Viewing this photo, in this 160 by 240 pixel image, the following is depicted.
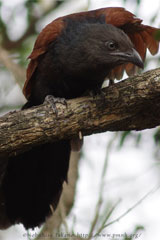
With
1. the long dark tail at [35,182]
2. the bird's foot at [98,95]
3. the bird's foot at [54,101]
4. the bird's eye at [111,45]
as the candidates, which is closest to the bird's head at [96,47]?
the bird's eye at [111,45]

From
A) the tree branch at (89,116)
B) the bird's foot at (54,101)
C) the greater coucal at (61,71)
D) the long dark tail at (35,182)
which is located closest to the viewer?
the tree branch at (89,116)

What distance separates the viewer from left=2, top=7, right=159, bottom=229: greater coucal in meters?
5.00

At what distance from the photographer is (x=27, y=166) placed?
5.31 meters

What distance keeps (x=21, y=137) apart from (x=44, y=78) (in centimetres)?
94

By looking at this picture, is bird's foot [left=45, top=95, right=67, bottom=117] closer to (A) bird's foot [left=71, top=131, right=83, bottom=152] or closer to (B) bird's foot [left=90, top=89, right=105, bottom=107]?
(B) bird's foot [left=90, top=89, right=105, bottom=107]

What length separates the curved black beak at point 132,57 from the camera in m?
4.74

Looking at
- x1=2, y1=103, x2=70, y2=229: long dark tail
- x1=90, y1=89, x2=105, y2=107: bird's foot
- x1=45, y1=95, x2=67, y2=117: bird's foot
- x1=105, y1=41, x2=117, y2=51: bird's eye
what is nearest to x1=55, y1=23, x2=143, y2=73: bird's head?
x1=105, y1=41, x2=117, y2=51: bird's eye

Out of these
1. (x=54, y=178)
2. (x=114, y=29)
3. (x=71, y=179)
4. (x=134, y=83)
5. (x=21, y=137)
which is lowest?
(x=71, y=179)

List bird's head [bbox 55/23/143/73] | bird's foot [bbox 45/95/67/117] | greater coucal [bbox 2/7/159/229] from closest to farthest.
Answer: bird's foot [bbox 45/95/67/117]
bird's head [bbox 55/23/143/73]
greater coucal [bbox 2/7/159/229]

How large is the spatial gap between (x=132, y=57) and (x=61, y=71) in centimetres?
79

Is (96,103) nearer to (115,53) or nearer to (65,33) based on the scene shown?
(115,53)

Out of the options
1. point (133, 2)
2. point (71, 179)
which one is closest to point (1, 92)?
point (71, 179)

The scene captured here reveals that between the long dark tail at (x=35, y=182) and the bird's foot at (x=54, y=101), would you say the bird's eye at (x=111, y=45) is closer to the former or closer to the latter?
the bird's foot at (x=54, y=101)

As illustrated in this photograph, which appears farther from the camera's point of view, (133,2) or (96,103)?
(133,2)
